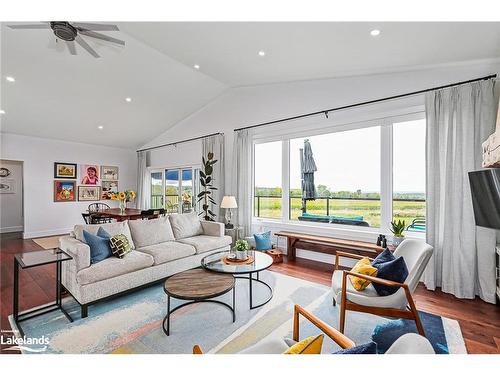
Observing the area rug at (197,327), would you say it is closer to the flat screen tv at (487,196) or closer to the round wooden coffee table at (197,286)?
the round wooden coffee table at (197,286)

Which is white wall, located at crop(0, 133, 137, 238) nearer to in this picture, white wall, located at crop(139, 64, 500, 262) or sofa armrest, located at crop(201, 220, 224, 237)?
white wall, located at crop(139, 64, 500, 262)

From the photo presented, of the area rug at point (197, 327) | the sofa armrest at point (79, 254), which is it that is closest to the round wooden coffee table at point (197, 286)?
the area rug at point (197, 327)

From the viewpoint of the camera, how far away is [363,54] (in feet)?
10.3

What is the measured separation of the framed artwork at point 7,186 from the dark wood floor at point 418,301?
409 cm

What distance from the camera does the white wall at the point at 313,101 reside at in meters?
3.32

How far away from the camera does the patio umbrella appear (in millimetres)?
4586

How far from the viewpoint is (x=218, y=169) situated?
5.78 m

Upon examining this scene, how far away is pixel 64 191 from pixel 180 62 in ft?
17.4

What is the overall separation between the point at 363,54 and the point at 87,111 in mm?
5809

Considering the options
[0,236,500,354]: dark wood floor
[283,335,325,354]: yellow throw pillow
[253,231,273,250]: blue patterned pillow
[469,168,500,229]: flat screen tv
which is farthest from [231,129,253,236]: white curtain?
[283,335,325,354]: yellow throw pillow

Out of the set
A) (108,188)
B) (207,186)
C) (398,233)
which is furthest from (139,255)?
(108,188)

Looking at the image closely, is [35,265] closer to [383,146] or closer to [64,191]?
[383,146]

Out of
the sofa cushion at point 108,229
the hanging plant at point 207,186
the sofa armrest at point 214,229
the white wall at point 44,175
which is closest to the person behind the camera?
the sofa cushion at point 108,229
